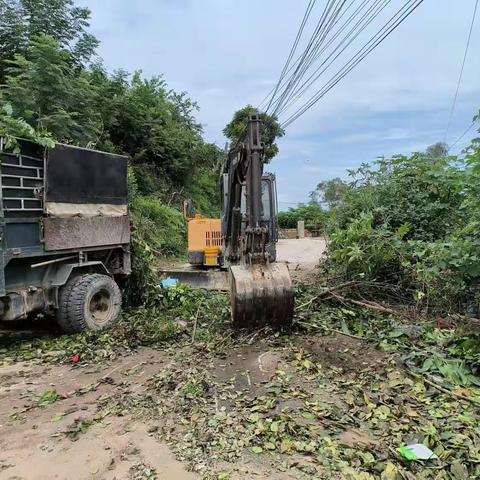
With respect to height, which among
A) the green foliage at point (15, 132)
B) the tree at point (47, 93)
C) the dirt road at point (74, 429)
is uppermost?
the tree at point (47, 93)

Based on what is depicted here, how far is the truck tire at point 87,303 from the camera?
6.43 metres

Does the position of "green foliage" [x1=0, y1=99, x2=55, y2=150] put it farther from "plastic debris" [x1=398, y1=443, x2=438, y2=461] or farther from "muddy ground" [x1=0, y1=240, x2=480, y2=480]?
"plastic debris" [x1=398, y1=443, x2=438, y2=461]

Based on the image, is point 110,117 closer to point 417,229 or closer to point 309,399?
point 417,229

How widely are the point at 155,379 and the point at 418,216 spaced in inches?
247

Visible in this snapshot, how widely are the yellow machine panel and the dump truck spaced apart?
3.68 metres

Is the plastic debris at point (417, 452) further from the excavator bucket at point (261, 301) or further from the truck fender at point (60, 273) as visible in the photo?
the truck fender at point (60, 273)

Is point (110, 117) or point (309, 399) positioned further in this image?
point (110, 117)

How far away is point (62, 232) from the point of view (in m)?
6.39

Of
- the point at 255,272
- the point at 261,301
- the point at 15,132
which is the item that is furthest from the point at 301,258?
the point at 15,132

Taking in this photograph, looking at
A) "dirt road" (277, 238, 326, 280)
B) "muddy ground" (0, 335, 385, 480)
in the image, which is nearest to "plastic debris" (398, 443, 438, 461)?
"muddy ground" (0, 335, 385, 480)

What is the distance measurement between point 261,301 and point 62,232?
9.03 feet

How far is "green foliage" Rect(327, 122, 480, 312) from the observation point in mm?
5066

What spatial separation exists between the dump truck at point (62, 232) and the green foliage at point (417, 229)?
12.4 ft

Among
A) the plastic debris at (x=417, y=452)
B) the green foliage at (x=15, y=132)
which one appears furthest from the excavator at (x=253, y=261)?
the plastic debris at (x=417, y=452)
